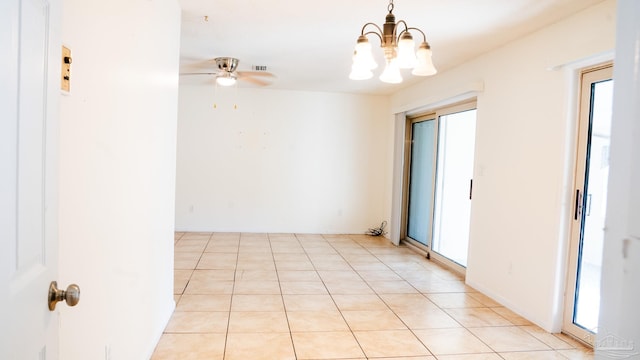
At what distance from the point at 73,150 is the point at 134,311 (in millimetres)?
1127

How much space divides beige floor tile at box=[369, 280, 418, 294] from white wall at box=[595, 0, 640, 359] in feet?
11.2

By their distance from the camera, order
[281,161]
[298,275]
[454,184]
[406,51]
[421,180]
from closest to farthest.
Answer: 1. [406,51]
2. [298,275]
3. [454,184]
4. [421,180]
5. [281,161]

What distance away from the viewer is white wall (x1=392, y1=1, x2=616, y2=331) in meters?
2.92

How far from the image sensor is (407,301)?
143 inches

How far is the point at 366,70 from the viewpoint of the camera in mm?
2285

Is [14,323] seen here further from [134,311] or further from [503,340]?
[503,340]

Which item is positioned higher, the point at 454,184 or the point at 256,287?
the point at 454,184

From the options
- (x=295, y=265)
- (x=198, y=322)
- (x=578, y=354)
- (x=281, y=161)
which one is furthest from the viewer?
(x=281, y=161)

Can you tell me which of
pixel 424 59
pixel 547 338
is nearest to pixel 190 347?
pixel 424 59

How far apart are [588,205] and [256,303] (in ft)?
8.88

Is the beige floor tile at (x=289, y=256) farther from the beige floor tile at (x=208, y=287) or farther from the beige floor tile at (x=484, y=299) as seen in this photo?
the beige floor tile at (x=484, y=299)

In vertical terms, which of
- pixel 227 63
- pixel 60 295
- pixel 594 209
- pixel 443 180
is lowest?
pixel 60 295

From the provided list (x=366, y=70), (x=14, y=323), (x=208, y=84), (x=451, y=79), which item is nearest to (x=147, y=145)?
(x=366, y=70)

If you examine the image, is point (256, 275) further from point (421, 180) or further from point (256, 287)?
point (421, 180)
